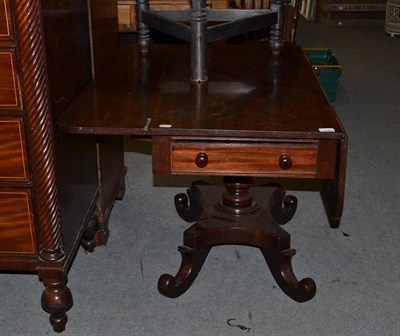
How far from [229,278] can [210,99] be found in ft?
2.67

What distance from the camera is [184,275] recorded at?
93.7 inches

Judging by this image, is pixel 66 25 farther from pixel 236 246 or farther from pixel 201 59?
pixel 236 246

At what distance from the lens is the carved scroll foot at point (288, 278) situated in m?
2.30

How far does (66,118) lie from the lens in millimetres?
1843

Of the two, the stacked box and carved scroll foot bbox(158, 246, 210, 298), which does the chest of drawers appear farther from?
the stacked box

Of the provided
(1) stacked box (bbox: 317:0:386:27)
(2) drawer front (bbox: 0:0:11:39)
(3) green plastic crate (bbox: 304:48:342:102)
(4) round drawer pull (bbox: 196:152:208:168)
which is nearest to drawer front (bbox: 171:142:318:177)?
(4) round drawer pull (bbox: 196:152:208:168)

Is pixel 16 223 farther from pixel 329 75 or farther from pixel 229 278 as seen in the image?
pixel 329 75

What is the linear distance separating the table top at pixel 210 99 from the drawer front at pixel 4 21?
0.29 m

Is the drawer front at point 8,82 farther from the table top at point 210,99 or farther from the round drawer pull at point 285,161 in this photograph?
the round drawer pull at point 285,161

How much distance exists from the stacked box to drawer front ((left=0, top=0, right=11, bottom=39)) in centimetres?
626

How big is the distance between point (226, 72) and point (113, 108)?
0.56 m

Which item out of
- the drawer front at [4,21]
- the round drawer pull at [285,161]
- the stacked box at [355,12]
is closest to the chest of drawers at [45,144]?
the drawer front at [4,21]

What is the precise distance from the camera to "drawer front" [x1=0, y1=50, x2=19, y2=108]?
173 centimetres

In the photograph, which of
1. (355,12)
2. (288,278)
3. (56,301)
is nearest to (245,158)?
(288,278)
